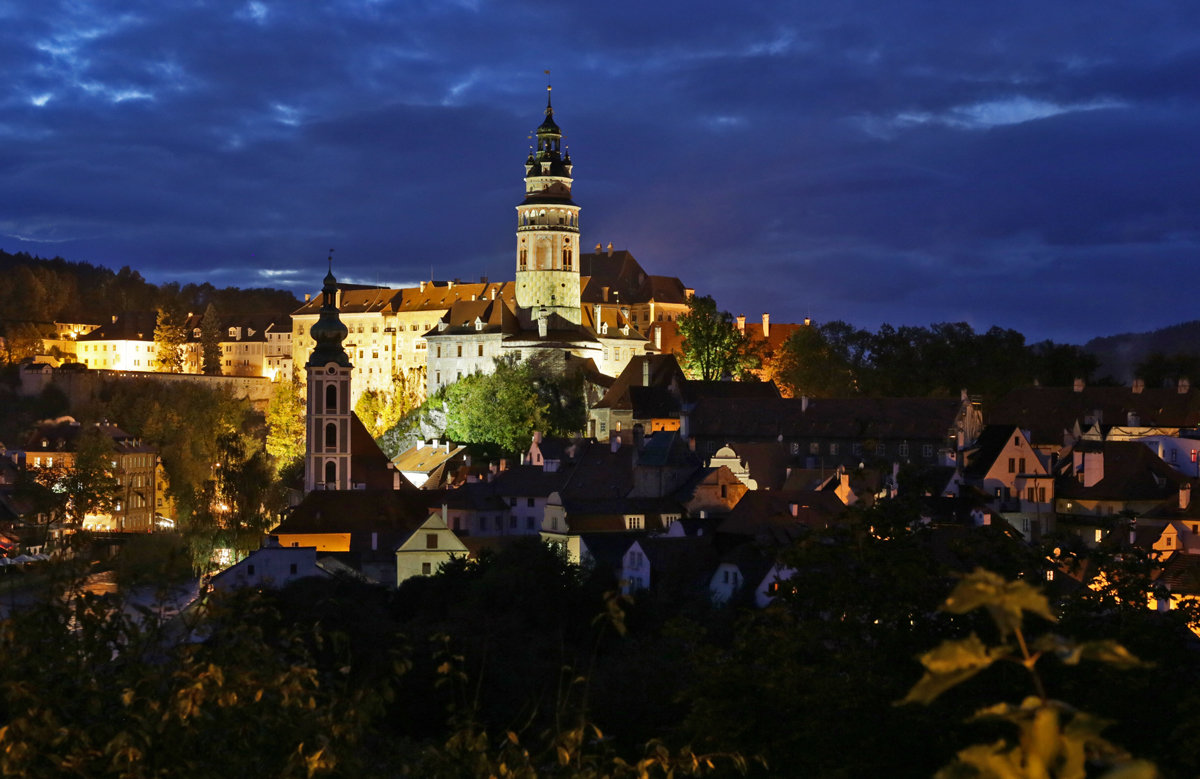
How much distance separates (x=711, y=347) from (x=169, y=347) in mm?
53493

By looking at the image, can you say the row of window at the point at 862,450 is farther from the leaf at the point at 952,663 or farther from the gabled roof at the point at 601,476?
the leaf at the point at 952,663

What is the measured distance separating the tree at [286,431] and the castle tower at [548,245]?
47.0 ft

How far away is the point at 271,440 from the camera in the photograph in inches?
3629

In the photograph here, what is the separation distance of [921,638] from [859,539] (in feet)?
4.12

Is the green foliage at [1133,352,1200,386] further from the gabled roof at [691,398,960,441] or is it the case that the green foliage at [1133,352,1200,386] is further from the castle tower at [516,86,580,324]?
the castle tower at [516,86,580,324]

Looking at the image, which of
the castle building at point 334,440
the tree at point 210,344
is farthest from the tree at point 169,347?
the castle building at point 334,440

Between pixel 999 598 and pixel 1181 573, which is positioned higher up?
pixel 999 598

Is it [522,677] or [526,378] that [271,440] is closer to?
[526,378]

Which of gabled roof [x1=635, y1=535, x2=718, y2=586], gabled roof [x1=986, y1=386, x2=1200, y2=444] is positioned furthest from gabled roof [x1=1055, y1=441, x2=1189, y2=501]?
gabled roof [x1=635, y1=535, x2=718, y2=586]

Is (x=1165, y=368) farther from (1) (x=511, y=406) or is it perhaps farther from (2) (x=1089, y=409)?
(1) (x=511, y=406)

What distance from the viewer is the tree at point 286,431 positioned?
90.0 metres

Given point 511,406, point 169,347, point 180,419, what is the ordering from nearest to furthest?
point 511,406 → point 180,419 → point 169,347

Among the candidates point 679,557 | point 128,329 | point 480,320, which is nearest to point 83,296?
point 128,329

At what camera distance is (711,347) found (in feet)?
288
